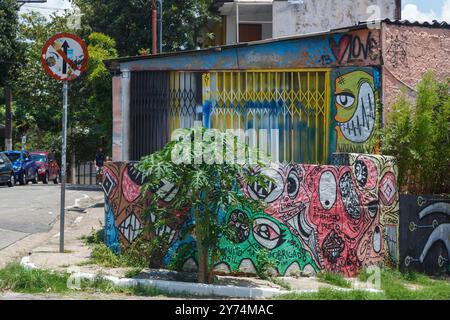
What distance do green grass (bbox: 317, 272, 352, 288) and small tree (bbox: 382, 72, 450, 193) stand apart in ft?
8.48

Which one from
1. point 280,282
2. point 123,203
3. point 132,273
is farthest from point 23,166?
point 280,282

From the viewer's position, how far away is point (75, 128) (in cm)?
3828

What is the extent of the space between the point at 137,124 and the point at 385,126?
447 centimetres

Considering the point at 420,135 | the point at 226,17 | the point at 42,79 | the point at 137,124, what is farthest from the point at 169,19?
the point at 420,135

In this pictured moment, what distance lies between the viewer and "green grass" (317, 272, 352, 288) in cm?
904

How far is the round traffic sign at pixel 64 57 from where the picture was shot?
10117mm

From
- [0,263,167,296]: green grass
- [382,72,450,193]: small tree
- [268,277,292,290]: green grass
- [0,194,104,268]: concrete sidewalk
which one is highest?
[382,72,450,193]: small tree

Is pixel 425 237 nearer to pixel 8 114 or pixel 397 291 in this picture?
pixel 397 291

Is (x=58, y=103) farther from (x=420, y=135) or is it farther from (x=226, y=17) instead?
(x=420, y=135)

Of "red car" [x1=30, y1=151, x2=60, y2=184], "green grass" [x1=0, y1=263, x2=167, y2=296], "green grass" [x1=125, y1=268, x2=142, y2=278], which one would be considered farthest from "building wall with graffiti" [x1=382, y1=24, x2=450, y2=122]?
"red car" [x1=30, y1=151, x2=60, y2=184]

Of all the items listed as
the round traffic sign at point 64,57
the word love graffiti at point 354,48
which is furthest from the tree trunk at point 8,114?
the word love graffiti at point 354,48

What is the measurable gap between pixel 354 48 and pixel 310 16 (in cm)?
1053

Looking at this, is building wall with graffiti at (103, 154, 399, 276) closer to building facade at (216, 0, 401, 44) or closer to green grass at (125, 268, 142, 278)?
green grass at (125, 268, 142, 278)

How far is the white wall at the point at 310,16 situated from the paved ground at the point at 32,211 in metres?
8.56
